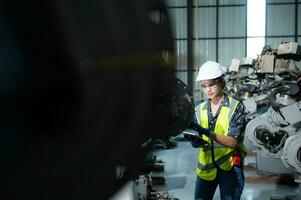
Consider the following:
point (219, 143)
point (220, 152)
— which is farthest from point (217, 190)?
point (219, 143)

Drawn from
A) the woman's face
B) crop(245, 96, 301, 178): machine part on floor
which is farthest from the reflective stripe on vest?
crop(245, 96, 301, 178): machine part on floor

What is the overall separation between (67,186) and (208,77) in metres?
2.46

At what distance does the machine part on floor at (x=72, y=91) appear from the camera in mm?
686

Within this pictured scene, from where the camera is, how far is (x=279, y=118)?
219 inches

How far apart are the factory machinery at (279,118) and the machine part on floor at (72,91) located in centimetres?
433

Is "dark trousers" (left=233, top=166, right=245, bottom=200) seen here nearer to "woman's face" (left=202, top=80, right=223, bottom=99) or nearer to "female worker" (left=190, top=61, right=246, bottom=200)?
"female worker" (left=190, top=61, right=246, bottom=200)

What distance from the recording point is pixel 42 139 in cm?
71

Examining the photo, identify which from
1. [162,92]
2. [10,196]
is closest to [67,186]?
[10,196]

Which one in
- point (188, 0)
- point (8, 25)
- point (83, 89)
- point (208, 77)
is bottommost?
point (208, 77)

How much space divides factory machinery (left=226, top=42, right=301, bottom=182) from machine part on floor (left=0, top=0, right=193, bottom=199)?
170 inches

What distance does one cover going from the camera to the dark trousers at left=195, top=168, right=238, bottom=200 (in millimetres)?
3170

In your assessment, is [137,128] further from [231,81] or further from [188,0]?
[188,0]

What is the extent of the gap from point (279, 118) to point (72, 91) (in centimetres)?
523

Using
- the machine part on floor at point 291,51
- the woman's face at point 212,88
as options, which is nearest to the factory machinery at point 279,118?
the machine part on floor at point 291,51
